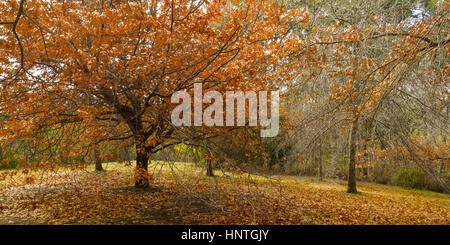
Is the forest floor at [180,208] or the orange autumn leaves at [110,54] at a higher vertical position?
the orange autumn leaves at [110,54]

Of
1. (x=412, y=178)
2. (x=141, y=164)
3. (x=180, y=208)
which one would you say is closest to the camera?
(x=180, y=208)

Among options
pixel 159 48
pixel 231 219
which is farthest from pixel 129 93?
pixel 231 219

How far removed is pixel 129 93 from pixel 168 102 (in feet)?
2.99

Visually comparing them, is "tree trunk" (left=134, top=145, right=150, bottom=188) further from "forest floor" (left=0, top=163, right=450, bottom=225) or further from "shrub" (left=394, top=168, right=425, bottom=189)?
"shrub" (left=394, top=168, right=425, bottom=189)

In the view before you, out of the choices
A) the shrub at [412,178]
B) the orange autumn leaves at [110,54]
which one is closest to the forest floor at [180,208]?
the orange autumn leaves at [110,54]

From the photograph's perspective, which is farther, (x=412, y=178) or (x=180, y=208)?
(x=412, y=178)

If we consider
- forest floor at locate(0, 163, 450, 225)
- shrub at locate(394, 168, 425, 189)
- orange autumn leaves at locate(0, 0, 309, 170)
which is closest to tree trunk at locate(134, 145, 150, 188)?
forest floor at locate(0, 163, 450, 225)

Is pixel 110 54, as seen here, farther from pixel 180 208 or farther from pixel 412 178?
pixel 412 178

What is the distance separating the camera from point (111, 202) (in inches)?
289

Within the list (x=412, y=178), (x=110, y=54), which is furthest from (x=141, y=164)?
(x=412, y=178)

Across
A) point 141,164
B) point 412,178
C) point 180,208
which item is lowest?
point 412,178

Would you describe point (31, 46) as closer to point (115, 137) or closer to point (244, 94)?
point (115, 137)

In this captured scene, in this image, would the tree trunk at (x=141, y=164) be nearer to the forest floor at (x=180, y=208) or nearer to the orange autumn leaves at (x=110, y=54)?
the forest floor at (x=180, y=208)

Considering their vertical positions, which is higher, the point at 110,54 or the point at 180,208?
the point at 110,54
